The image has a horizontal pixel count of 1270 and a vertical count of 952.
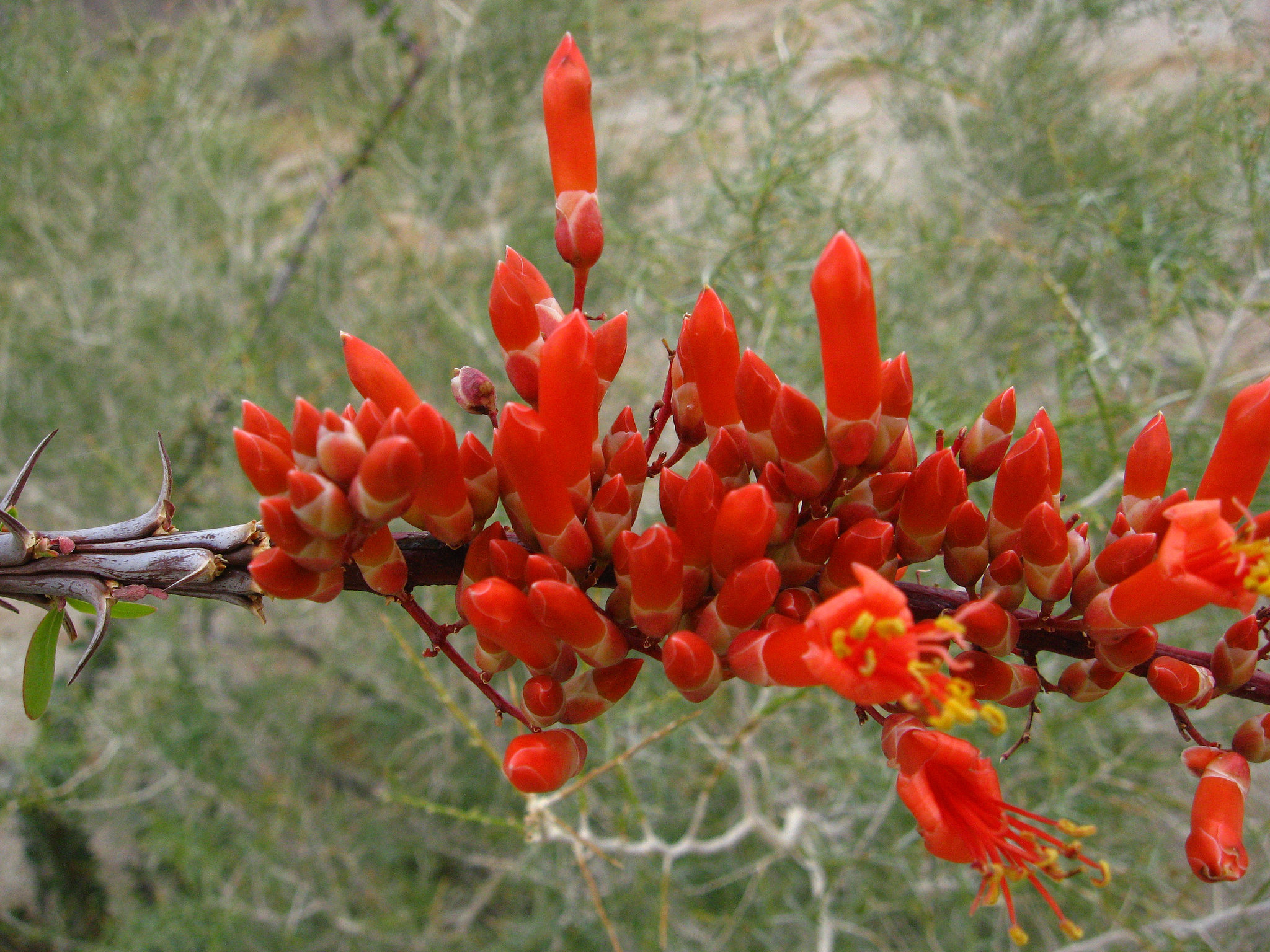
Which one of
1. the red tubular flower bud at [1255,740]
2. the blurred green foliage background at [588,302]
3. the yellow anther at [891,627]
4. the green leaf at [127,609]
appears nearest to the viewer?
the yellow anther at [891,627]

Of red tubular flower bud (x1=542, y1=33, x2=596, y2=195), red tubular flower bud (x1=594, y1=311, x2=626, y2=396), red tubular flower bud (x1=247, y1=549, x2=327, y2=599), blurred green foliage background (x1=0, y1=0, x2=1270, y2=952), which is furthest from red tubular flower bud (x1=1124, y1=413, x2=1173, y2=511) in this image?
blurred green foliage background (x1=0, y1=0, x2=1270, y2=952)

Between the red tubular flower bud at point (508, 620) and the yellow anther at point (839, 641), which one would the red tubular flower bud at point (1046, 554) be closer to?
A: the yellow anther at point (839, 641)

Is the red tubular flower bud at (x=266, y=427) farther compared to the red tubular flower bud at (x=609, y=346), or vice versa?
the red tubular flower bud at (x=609, y=346)

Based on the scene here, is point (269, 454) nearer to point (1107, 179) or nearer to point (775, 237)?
point (775, 237)

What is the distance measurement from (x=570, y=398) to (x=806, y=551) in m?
0.22

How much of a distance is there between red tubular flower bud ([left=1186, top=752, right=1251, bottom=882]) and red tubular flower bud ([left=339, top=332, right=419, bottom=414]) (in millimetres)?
685

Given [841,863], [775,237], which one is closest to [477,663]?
[841,863]

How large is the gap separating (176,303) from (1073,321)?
12.8 feet

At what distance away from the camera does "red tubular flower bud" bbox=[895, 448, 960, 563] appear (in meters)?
0.59

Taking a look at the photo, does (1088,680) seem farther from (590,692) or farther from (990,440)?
(590,692)

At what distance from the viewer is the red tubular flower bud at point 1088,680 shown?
0.60 metres

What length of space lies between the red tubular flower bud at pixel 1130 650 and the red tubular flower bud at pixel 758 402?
0.28 m

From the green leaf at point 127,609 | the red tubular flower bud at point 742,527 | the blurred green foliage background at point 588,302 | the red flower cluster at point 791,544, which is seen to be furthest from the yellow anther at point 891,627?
the blurred green foliage background at point 588,302

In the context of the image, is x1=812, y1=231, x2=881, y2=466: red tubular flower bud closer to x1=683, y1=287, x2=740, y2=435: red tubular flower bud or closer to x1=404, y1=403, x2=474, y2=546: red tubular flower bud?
x1=683, y1=287, x2=740, y2=435: red tubular flower bud
